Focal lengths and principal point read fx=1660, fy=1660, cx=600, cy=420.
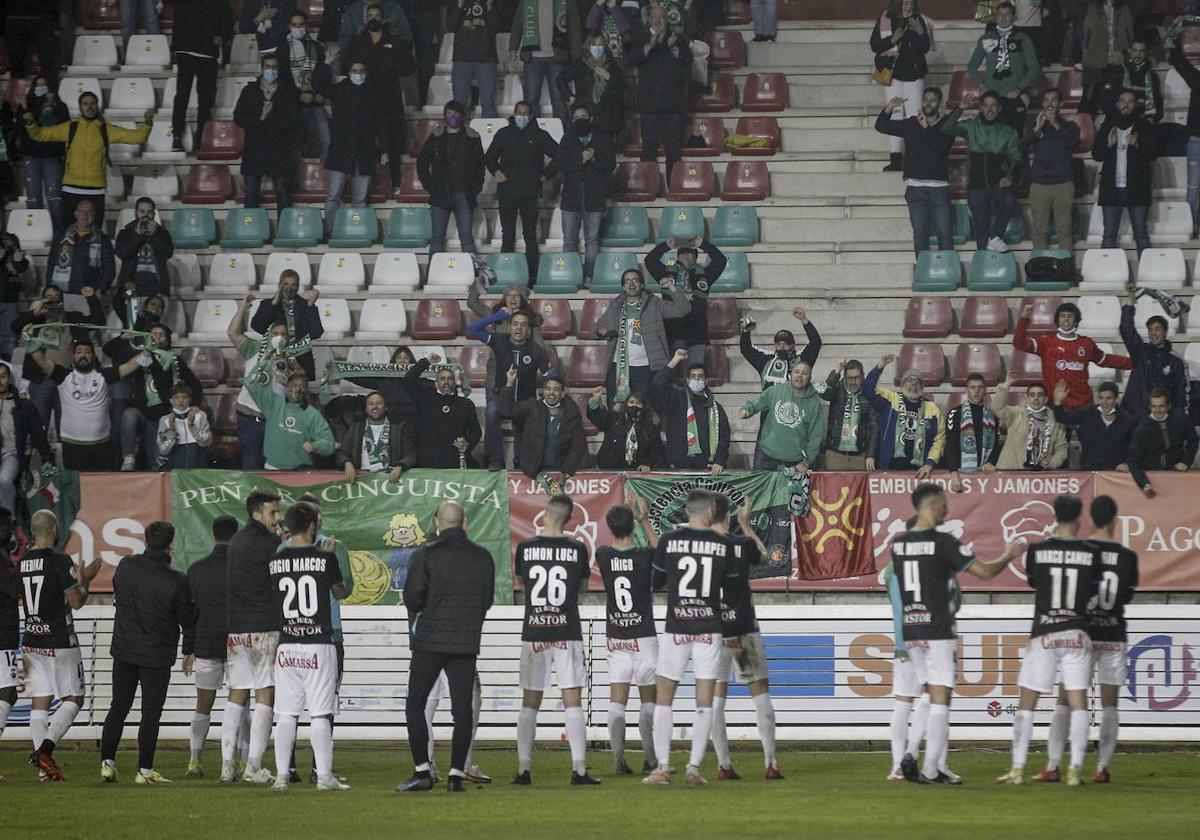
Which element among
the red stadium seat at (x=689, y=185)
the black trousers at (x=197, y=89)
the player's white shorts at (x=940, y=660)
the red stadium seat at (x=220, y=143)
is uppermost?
the black trousers at (x=197, y=89)

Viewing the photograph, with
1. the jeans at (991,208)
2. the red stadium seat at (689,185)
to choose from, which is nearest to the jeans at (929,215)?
the jeans at (991,208)

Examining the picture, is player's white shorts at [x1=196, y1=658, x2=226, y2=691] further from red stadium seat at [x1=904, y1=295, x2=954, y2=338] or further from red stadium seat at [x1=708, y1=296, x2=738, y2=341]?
red stadium seat at [x1=904, y1=295, x2=954, y2=338]

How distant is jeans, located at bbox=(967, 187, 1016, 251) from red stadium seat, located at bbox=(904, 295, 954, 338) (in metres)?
1.18

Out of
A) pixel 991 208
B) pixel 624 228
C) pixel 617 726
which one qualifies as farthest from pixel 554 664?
pixel 991 208

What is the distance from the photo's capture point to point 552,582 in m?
13.6

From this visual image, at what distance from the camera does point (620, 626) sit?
14.2 meters

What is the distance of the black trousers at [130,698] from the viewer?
1430 centimetres

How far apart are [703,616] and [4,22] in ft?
64.9

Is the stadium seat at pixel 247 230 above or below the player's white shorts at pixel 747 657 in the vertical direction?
above

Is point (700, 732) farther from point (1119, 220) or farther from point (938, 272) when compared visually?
point (1119, 220)

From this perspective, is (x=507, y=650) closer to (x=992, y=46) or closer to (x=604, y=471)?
(x=604, y=471)

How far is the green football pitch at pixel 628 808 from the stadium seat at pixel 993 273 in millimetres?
8974

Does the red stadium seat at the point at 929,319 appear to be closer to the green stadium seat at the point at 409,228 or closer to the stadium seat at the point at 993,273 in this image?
the stadium seat at the point at 993,273

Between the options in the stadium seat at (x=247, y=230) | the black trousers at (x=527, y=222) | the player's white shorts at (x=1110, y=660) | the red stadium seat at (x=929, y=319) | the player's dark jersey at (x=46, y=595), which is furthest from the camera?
the stadium seat at (x=247, y=230)
